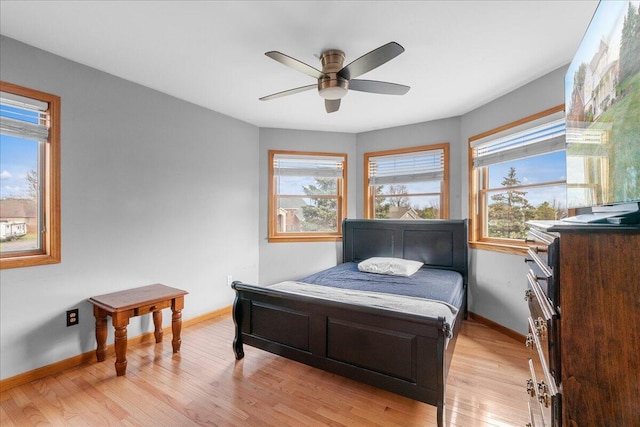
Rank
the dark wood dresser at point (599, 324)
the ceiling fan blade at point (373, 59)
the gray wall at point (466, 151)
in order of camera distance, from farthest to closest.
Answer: the gray wall at point (466, 151), the ceiling fan blade at point (373, 59), the dark wood dresser at point (599, 324)

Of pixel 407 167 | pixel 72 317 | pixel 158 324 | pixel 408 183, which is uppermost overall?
pixel 407 167

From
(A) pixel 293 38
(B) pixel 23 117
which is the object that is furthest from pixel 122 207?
(A) pixel 293 38

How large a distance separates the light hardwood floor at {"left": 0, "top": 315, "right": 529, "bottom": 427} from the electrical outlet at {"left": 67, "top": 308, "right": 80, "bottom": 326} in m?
0.38

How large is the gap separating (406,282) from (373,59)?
6.61 feet

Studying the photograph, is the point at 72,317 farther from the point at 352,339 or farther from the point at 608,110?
the point at 608,110

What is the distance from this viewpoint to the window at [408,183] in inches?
Answer: 160

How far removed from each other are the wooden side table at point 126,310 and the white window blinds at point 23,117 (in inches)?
56.3

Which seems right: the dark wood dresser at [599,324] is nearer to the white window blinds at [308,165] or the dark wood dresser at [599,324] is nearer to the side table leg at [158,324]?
the side table leg at [158,324]

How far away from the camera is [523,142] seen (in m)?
3.04

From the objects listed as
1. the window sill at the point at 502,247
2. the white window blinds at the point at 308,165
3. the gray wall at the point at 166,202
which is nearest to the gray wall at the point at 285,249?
the gray wall at the point at 166,202

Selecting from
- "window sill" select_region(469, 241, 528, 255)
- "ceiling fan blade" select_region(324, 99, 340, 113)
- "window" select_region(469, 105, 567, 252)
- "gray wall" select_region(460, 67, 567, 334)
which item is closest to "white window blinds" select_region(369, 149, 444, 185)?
"gray wall" select_region(460, 67, 567, 334)

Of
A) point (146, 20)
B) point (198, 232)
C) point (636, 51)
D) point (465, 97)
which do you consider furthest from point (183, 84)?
point (636, 51)

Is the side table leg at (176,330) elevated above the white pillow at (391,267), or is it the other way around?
the white pillow at (391,267)

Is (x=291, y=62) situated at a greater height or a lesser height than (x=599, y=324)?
greater
